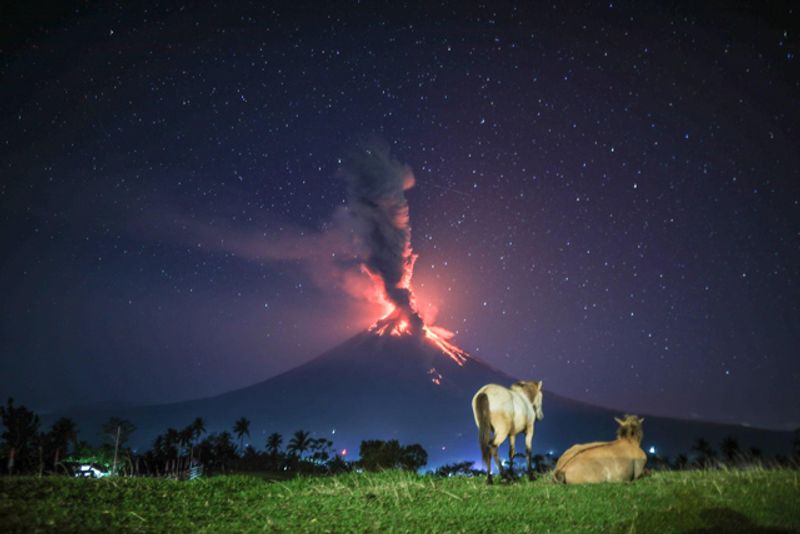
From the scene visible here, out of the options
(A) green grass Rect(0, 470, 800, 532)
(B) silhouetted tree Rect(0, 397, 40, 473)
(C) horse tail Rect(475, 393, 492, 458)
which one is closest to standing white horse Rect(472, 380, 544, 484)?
(C) horse tail Rect(475, 393, 492, 458)

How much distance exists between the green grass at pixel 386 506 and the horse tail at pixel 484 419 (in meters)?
1.72

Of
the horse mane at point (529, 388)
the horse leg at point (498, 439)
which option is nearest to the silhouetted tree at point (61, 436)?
the horse mane at point (529, 388)

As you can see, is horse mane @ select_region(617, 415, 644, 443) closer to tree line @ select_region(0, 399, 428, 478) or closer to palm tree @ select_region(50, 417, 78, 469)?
tree line @ select_region(0, 399, 428, 478)

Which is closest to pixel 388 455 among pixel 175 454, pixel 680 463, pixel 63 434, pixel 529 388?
pixel 680 463

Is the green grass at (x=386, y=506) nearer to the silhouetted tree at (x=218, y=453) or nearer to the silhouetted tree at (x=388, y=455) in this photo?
the silhouetted tree at (x=388, y=455)

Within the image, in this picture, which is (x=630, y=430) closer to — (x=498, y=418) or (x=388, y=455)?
(x=498, y=418)

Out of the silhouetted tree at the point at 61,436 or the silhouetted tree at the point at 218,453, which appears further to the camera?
the silhouetted tree at the point at 218,453

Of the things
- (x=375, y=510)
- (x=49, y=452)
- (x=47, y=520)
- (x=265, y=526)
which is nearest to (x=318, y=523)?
(x=265, y=526)

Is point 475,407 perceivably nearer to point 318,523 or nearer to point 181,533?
point 318,523

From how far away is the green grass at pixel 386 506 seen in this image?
19.3ft

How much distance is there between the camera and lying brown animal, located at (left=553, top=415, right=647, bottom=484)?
10.1 metres

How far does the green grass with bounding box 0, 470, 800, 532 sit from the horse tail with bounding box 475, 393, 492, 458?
1.72 m

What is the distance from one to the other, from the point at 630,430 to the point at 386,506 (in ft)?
22.3

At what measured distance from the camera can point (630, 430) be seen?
11.6 metres
